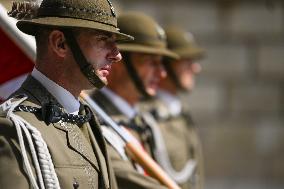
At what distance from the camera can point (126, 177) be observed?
489 cm

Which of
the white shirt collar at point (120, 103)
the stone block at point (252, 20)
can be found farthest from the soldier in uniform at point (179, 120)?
the stone block at point (252, 20)

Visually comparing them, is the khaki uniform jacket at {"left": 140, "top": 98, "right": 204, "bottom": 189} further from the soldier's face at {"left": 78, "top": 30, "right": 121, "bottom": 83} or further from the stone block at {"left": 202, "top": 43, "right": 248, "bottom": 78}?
the stone block at {"left": 202, "top": 43, "right": 248, "bottom": 78}

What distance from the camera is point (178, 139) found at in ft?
25.0

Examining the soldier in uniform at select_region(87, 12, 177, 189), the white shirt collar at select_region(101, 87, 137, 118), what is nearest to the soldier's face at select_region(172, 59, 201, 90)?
the soldier in uniform at select_region(87, 12, 177, 189)

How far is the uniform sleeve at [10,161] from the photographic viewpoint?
3730mm

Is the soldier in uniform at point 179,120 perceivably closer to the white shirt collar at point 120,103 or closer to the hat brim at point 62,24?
the white shirt collar at point 120,103

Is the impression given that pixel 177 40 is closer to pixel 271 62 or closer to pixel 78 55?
Result: pixel 271 62

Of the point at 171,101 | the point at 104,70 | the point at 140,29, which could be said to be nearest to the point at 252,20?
the point at 171,101

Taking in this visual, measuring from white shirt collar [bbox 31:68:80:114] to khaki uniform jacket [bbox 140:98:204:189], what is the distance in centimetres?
304

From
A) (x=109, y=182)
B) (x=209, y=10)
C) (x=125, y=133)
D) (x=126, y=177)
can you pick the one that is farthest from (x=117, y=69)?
(x=209, y=10)

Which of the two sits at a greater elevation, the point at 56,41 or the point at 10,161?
the point at 56,41

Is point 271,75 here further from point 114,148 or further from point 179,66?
point 114,148

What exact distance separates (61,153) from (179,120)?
166 inches

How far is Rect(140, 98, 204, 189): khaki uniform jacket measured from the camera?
24.0 feet
